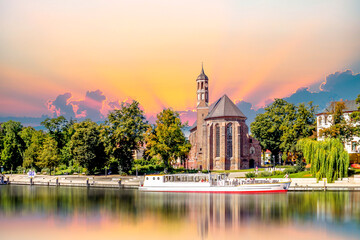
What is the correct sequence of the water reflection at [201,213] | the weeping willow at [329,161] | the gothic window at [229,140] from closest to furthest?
1. the water reflection at [201,213]
2. the weeping willow at [329,161]
3. the gothic window at [229,140]

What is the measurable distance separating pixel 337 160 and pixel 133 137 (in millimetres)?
35315

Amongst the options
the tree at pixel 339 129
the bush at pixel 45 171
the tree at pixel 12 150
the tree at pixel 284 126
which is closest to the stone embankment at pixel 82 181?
the bush at pixel 45 171

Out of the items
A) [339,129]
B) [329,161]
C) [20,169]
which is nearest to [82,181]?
[20,169]

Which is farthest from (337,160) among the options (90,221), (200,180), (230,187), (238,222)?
(90,221)

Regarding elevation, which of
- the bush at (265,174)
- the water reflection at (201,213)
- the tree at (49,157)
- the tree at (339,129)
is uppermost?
the tree at (339,129)

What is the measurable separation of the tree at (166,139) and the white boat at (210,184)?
38.7ft

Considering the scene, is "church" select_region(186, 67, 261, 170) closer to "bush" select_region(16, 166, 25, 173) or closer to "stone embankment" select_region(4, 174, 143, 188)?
"stone embankment" select_region(4, 174, 143, 188)

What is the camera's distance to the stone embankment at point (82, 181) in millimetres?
67438

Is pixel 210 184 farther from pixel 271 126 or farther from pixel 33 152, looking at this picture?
pixel 33 152

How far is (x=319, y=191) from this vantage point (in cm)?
5372

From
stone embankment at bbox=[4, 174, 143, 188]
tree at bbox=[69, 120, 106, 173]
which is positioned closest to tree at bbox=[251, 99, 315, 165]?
stone embankment at bbox=[4, 174, 143, 188]

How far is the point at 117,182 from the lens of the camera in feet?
A: 225

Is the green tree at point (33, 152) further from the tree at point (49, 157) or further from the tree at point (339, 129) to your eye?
the tree at point (339, 129)

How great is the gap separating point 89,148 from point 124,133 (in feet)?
23.2
